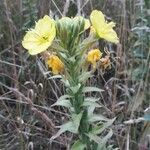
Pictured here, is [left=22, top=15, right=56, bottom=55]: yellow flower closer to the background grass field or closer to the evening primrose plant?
the evening primrose plant

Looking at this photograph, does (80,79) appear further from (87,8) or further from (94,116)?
(87,8)

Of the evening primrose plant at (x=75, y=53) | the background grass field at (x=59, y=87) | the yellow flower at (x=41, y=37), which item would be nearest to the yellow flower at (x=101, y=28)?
the evening primrose plant at (x=75, y=53)

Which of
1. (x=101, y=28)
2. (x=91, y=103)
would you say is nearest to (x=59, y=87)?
(x=91, y=103)

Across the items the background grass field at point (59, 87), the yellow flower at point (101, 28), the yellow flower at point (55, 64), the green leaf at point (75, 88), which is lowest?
the background grass field at point (59, 87)

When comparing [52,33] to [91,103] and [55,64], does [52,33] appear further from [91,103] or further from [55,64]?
[91,103]

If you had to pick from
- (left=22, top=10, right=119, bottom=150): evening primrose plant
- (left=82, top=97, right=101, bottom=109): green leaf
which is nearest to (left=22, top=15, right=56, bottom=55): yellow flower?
(left=22, top=10, right=119, bottom=150): evening primrose plant

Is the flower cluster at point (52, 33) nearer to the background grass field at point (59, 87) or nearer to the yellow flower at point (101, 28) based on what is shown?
the yellow flower at point (101, 28)

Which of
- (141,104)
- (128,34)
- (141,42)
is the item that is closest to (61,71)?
(141,104)
